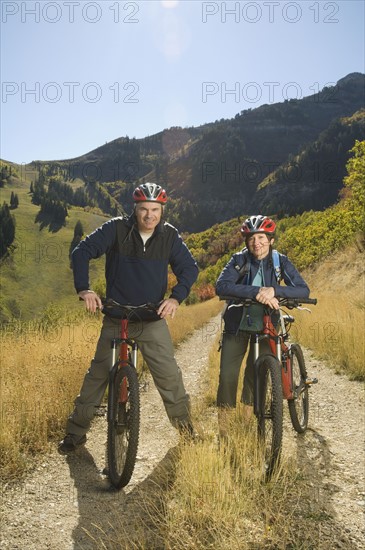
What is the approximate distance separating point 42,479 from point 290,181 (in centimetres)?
19054

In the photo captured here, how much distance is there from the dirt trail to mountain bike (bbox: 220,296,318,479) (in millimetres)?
460

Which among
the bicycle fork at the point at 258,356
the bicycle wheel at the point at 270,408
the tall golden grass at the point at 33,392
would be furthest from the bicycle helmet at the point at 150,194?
the tall golden grass at the point at 33,392

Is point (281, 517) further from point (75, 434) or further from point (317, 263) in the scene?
point (317, 263)

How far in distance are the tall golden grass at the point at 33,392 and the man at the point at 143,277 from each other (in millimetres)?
465

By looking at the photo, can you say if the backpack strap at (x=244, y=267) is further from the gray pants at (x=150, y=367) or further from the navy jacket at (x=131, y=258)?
the gray pants at (x=150, y=367)

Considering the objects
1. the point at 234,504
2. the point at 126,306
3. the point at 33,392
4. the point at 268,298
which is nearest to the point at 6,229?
the point at 33,392

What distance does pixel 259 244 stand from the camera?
473 cm

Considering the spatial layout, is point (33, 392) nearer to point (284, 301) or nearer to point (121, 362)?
point (121, 362)

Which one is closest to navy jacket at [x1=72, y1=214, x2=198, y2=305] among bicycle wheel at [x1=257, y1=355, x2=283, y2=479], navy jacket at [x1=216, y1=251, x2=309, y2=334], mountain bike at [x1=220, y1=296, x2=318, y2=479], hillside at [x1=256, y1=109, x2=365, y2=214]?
navy jacket at [x1=216, y1=251, x2=309, y2=334]

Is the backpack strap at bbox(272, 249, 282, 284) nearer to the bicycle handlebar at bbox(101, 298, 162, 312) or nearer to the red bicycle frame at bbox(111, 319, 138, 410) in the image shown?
the bicycle handlebar at bbox(101, 298, 162, 312)

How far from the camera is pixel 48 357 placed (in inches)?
281

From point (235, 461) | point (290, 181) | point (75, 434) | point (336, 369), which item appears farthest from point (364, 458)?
point (290, 181)

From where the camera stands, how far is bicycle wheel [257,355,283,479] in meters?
4.07

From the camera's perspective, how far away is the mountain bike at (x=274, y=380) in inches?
164
